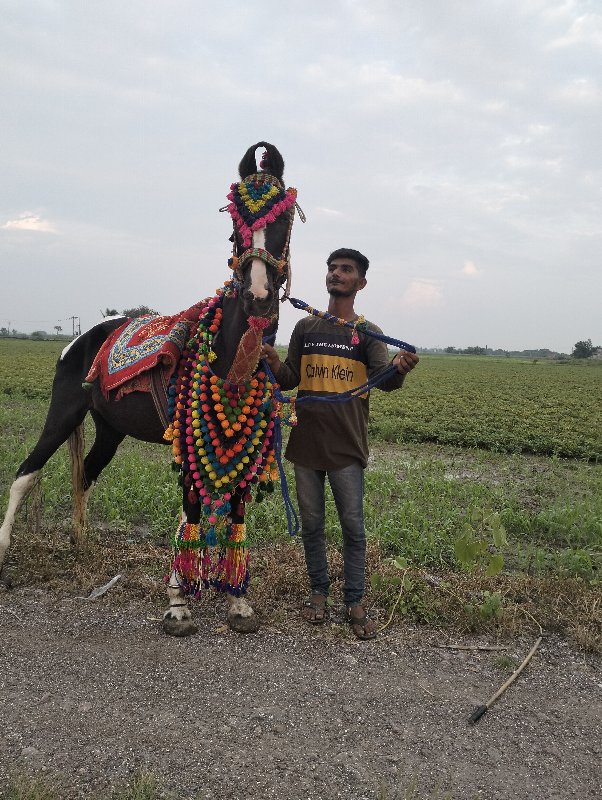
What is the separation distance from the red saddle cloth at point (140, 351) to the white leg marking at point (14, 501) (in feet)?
3.21

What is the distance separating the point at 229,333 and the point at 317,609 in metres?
1.93

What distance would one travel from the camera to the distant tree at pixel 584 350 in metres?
92.1

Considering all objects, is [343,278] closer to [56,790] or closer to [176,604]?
[176,604]

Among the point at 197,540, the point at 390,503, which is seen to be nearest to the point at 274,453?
the point at 197,540

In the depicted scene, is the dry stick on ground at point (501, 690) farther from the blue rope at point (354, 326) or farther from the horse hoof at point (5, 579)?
the horse hoof at point (5, 579)

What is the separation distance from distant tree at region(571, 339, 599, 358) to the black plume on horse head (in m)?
101

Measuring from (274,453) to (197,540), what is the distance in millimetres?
742

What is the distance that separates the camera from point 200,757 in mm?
2461

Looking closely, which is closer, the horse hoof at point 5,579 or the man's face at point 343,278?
the man's face at point 343,278

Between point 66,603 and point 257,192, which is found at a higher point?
point 257,192

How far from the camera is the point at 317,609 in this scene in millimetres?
3719

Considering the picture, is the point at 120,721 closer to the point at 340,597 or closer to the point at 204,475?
the point at 204,475

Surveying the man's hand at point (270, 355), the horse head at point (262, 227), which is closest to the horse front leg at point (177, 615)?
the man's hand at point (270, 355)

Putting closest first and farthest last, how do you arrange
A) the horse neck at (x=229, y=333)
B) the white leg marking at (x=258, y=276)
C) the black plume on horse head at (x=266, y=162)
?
the white leg marking at (x=258, y=276), the black plume on horse head at (x=266, y=162), the horse neck at (x=229, y=333)
